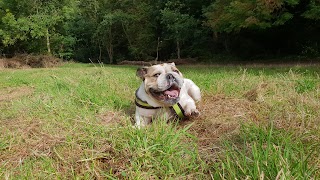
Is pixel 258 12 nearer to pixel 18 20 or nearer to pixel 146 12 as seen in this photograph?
pixel 146 12

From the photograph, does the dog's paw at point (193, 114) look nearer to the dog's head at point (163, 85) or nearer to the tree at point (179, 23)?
the dog's head at point (163, 85)

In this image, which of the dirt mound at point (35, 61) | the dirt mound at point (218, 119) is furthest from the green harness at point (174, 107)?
the dirt mound at point (35, 61)

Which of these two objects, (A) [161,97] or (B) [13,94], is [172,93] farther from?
(B) [13,94]

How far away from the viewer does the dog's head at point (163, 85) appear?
3047mm

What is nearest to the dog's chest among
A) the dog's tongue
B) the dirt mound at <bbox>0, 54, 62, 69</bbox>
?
the dog's tongue

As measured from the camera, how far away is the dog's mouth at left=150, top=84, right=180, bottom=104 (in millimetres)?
3088

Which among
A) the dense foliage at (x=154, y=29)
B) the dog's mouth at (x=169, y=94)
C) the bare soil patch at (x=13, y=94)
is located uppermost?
the dense foliage at (x=154, y=29)

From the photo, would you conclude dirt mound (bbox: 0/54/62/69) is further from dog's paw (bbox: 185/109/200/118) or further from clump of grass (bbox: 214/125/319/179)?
clump of grass (bbox: 214/125/319/179)

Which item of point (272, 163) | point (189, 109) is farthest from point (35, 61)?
point (272, 163)

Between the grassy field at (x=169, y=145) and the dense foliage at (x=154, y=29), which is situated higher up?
the dense foliage at (x=154, y=29)

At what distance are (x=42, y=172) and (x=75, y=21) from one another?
102 feet

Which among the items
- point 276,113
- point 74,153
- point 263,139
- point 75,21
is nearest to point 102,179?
point 74,153

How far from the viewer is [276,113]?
9.87ft

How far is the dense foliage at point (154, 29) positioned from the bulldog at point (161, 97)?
11.7m
